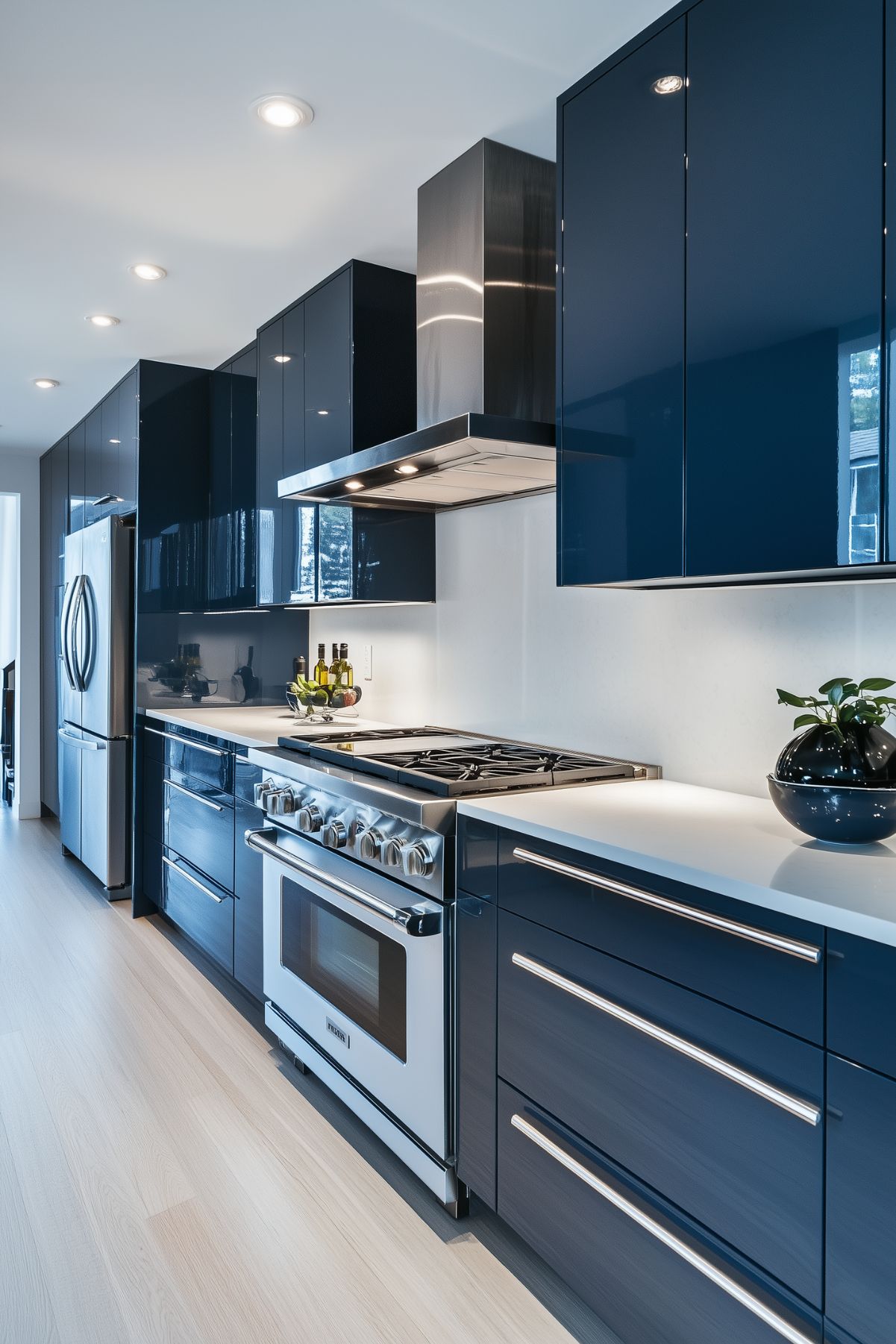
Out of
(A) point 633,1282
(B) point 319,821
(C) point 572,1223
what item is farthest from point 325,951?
(A) point 633,1282

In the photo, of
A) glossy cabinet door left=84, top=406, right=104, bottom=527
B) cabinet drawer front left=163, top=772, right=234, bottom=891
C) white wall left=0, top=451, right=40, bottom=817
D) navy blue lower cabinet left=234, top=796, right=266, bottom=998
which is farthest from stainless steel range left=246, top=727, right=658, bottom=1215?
white wall left=0, top=451, right=40, bottom=817

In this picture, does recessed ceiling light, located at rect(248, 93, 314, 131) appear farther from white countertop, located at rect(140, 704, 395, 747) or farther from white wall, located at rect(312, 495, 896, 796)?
white countertop, located at rect(140, 704, 395, 747)

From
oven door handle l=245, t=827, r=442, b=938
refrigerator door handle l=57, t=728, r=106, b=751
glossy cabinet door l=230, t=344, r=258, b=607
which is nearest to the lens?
oven door handle l=245, t=827, r=442, b=938

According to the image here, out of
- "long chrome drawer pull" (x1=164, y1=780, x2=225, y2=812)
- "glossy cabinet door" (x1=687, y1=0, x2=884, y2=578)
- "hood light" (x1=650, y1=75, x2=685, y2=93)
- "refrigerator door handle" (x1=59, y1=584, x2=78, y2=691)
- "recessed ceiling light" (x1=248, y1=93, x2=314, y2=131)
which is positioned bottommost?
"long chrome drawer pull" (x1=164, y1=780, x2=225, y2=812)

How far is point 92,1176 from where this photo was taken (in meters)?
2.16

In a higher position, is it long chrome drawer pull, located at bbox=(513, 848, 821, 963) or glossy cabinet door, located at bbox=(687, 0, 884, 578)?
glossy cabinet door, located at bbox=(687, 0, 884, 578)

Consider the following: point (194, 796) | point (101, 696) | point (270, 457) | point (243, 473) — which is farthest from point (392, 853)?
point (101, 696)

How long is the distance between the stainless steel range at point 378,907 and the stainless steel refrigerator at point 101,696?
5.26ft

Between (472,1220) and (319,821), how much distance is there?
100cm

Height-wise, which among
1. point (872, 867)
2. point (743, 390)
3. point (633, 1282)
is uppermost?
point (743, 390)

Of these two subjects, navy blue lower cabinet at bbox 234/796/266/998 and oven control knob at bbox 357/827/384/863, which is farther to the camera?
navy blue lower cabinet at bbox 234/796/266/998

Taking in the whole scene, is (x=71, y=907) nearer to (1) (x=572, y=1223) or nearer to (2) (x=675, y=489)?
(1) (x=572, y=1223)

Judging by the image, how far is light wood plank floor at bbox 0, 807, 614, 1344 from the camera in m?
1.71

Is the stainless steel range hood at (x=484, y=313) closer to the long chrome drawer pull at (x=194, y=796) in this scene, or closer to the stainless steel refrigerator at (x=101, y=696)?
the long chrome drawer pull at (x=194, y=796)
